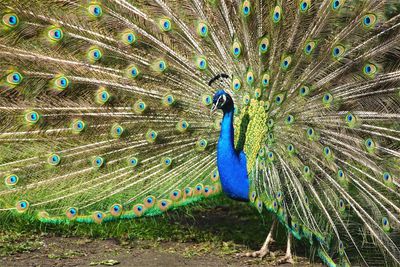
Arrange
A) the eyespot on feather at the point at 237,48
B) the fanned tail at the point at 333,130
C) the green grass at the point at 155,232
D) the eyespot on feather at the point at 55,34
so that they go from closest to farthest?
the fanned tail at the point at 333,130 → the eyespot on feather at the point at 237,48 → the eyespot on feather at the point at 55,34 → the green grass at the point at 155,232

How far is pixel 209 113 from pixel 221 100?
Result: 0.36 m

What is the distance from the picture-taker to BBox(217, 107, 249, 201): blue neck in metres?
4.64

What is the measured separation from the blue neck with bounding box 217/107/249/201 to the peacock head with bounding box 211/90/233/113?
0.08 m

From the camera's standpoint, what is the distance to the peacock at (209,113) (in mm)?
4469

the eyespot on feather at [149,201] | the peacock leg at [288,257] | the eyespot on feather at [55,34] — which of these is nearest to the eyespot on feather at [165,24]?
the eyespot on feather at [55,34]

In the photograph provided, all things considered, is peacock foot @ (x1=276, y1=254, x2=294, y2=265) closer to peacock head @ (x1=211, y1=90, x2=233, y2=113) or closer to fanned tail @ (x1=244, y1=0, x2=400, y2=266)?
fanned tail @ (x1=244, y1=0, x2=400, y2=266)

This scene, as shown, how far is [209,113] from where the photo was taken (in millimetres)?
4816

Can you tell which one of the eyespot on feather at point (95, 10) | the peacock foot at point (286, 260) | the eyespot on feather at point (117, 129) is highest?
the eyespot on feather at point (95, 10)

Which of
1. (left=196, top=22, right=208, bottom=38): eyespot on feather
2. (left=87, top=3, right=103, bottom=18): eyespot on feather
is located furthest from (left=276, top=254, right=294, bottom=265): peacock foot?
(left=87, top=3, right=103, bottom=18): eyespot on feather

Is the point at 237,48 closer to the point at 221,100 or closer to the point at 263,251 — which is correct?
the point at 221,100

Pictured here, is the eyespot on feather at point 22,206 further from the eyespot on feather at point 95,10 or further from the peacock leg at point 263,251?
the peacock leg at point 263,251

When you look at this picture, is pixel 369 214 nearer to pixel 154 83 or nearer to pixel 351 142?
pixel 351 142

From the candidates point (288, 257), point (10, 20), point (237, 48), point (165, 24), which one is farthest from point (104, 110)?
point (288, 257)

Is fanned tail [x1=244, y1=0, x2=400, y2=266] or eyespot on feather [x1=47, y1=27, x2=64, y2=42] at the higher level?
eyespot on feather [x1=47, y1=27, x2=64, y2=42]
